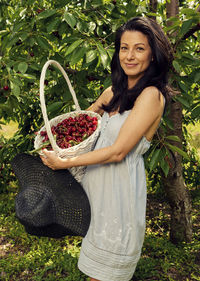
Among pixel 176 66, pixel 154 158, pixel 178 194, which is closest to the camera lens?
pixel 176 66

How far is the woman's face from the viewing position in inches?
58.1

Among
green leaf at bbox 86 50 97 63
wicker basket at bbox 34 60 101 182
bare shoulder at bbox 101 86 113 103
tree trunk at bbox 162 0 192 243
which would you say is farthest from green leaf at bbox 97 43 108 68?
tree trunk at bbox 162 0 192 243

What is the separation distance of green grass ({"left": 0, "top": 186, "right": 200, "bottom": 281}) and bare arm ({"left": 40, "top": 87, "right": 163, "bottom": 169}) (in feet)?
4.41

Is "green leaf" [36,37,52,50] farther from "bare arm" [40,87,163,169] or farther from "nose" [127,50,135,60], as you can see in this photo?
"bare arm" [40,87,163,169]

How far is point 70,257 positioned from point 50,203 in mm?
1361

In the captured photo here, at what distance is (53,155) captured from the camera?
4.67 feet

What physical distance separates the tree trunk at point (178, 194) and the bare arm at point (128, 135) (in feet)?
3.60

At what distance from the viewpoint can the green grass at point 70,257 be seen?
8.12ft

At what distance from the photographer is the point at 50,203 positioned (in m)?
1.49

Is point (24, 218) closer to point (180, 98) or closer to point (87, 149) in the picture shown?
point (87, 149)

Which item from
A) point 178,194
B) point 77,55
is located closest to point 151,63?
point 77,55

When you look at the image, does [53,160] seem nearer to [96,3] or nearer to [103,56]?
[103,56]

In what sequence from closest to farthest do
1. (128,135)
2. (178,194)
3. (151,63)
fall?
(128,135)
(151,63)
(178,194)

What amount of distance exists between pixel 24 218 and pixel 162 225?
203 centimetres
